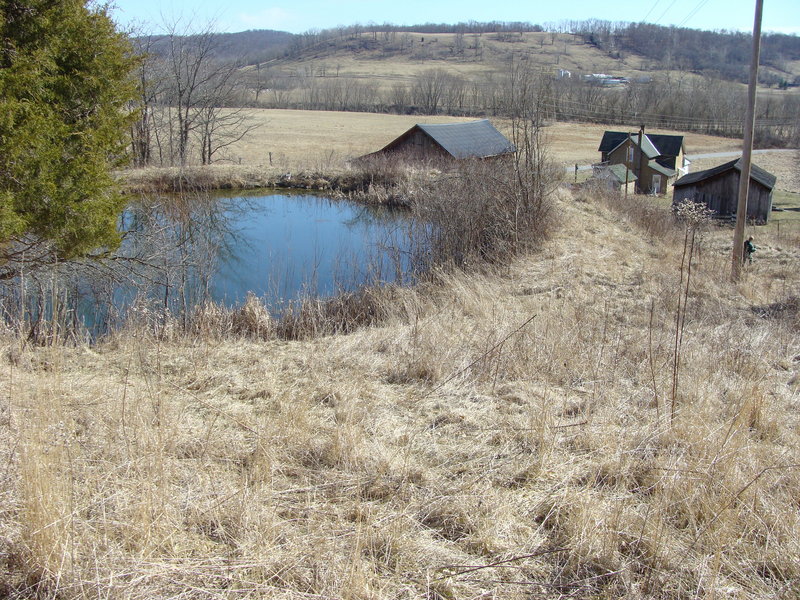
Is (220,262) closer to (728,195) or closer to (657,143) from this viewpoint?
(728,195)

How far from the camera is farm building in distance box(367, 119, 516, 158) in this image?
32375 mm

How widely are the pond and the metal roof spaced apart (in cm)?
585

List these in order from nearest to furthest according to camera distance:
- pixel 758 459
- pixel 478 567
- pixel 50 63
→ pixel 478 567, pixel 758 459, pixel 50 63

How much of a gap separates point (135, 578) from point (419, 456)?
6.12 feet

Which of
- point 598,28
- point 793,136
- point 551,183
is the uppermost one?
point 598,28

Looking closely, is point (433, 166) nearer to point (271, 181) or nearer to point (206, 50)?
point (271, 181)

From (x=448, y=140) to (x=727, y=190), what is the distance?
1453cm

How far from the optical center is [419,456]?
13.2 ft

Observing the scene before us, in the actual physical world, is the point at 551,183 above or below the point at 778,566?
above

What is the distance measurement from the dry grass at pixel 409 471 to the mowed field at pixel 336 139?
26.7 metres

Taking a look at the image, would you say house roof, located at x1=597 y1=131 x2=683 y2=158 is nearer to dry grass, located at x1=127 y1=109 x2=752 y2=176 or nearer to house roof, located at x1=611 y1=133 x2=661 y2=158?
house roof, located at x1=611 y1=133 x2=661 y2=158


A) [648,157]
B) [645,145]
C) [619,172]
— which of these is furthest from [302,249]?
[645,145]

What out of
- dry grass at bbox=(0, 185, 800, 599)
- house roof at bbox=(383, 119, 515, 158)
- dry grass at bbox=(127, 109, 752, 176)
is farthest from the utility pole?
house roof at bbox=(383, 119, 515, 158)

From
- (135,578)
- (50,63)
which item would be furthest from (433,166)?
(135,578)
